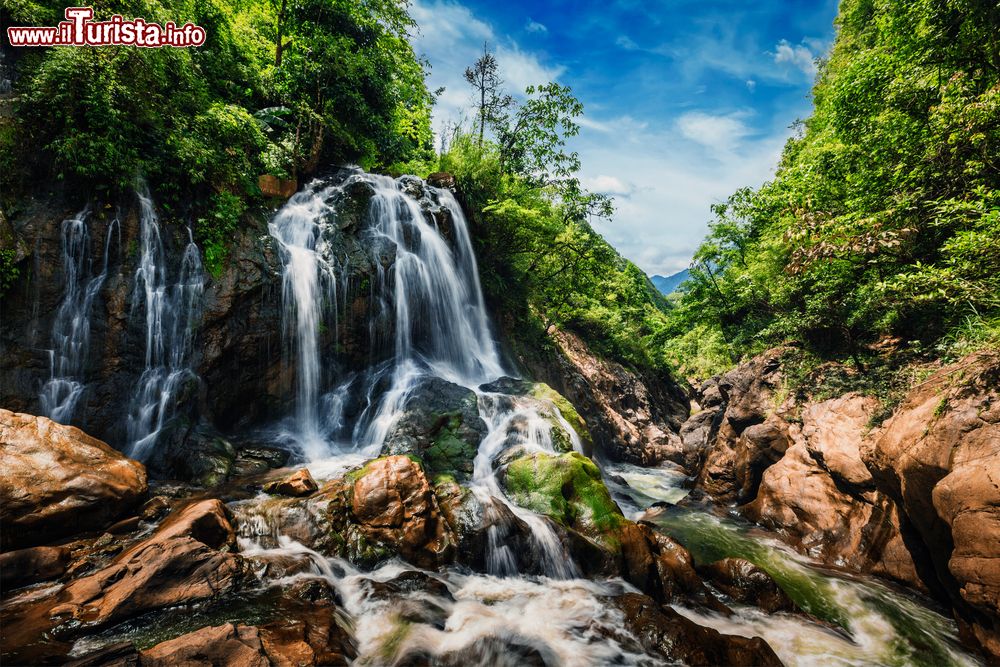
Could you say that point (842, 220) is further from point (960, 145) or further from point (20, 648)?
point (20, 648)

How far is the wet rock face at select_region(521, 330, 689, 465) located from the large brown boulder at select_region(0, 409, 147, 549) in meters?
13.5

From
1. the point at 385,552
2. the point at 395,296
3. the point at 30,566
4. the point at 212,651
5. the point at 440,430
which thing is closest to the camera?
the point at 212,651

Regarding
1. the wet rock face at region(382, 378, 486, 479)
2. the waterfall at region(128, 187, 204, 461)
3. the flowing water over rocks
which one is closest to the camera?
the flowing water over rocks

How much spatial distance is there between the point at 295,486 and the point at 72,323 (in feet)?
18.8

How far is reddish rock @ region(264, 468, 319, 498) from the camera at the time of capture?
22.6 ft

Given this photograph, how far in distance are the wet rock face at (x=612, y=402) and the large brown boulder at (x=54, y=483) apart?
531 inches

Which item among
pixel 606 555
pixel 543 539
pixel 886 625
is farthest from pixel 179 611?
pixel 886 625

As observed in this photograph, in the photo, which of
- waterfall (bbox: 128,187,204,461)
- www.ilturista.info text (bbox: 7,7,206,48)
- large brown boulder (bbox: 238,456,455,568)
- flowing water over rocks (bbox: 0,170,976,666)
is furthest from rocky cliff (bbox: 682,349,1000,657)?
www.ilturista.info text (bbox: 7,7,206,48)

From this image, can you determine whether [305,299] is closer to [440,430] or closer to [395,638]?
[440,430]

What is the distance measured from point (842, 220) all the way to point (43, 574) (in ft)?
Result: 44.0

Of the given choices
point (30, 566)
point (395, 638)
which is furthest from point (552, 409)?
point (30, 566)

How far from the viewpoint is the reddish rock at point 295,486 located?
688cm

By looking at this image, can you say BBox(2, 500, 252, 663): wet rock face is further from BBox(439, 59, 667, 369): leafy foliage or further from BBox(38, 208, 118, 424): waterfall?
BBox(439, 59, 667, 369): leafy foliage

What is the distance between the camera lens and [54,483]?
5.28m
